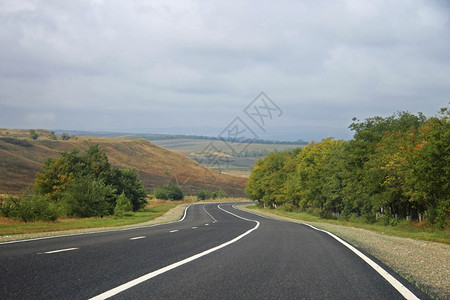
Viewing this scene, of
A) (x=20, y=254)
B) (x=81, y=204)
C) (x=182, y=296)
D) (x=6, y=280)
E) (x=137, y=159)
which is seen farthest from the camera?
(x=137, y=159)

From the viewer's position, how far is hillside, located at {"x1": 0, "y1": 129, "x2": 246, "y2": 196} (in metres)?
108

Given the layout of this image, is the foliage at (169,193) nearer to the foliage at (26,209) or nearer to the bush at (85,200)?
the bush at (85,200)

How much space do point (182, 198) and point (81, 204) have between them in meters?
88.6

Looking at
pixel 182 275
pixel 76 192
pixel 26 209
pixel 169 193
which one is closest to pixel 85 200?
pixel 76 192

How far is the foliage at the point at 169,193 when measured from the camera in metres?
117

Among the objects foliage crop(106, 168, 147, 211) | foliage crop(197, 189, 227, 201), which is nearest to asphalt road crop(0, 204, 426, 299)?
foliage crop(106, 168, 147, 211)

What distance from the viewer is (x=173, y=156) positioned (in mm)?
196000

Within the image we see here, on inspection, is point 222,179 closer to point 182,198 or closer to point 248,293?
point 182,198

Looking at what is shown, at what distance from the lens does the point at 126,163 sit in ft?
536

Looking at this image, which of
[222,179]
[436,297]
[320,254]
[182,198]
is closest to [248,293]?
[436,297]

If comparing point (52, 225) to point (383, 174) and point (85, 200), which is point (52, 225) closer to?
point (85, 200)

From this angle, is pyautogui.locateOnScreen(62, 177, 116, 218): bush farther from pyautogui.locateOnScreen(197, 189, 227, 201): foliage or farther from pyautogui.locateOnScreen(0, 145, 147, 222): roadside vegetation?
pyautogui.locateOnScreen(197, 189, 227, 201): foliage

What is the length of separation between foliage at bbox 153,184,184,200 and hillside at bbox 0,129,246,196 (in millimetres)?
11181

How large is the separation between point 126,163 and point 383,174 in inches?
5329
